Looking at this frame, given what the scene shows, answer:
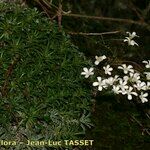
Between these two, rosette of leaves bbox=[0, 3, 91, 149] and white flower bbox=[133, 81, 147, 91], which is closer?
rosette of leaves bbox=[0, 3, 91, 149]

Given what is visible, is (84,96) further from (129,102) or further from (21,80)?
(129,102)

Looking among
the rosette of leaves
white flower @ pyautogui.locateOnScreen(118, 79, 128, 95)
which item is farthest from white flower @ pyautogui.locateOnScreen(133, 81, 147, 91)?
the rosette of leaves

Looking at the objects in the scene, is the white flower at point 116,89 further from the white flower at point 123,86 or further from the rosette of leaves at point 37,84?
the rosette of leaves at point 37,84

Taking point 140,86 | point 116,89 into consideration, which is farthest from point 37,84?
point 140,86

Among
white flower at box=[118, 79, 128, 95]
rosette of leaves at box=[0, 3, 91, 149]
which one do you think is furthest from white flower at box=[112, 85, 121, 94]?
rosette of leaves at box=[0, 3, 91, 149]

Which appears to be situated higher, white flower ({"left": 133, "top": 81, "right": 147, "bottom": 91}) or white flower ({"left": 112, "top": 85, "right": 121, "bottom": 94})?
white flower ({"left": 133, "top": 81, "right": 147, "bottom": 91})

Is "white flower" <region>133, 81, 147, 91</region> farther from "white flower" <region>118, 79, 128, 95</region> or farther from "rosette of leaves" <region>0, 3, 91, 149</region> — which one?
"rosette of leaves" <region>0, 3, 91, 149</region>

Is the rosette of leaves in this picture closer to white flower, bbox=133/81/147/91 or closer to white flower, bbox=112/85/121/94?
white flower, bbox=112/85/121/94

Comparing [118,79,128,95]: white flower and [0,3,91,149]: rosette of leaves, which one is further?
[118,79,128,95]: white flower

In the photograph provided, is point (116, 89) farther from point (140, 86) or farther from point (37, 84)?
point (37, 84)
